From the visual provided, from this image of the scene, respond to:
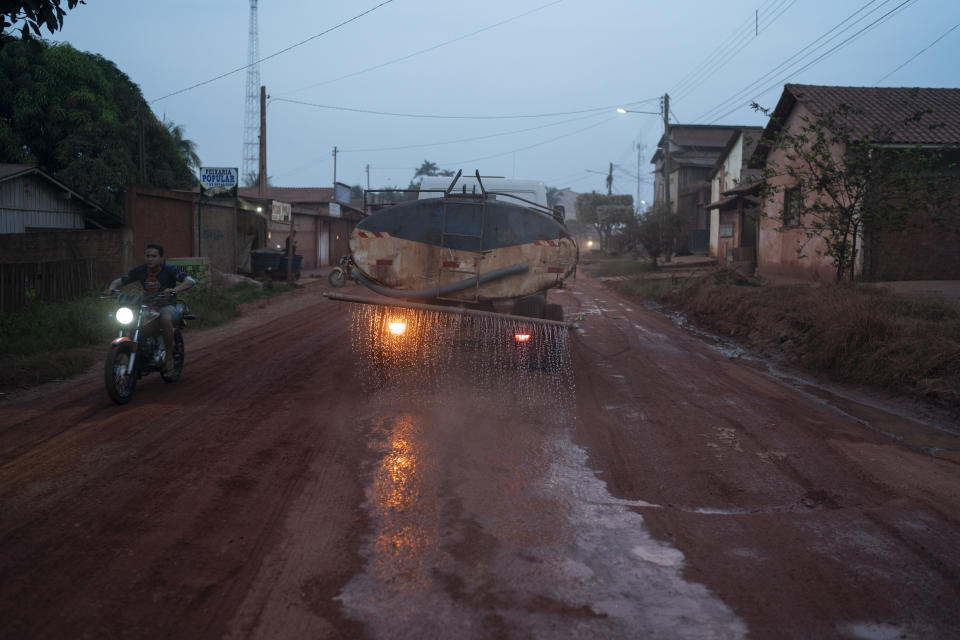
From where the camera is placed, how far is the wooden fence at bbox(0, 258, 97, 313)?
12.2 meters

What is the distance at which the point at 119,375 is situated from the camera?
7078 mm

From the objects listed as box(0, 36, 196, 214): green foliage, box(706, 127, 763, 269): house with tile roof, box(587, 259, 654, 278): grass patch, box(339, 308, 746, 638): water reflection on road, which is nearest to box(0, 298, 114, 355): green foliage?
box(339, 308, 746, 638): water reflection on road

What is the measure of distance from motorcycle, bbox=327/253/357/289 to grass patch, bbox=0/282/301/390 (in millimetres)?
3450

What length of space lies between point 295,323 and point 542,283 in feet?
22.4

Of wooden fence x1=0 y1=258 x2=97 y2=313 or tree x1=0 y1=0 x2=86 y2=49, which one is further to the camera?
wooden fence x1=0 y1=258 x2=97 y2=313

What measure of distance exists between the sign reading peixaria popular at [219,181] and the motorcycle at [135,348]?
14.5 metres

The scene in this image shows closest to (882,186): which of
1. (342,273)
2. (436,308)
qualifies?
(436,308)

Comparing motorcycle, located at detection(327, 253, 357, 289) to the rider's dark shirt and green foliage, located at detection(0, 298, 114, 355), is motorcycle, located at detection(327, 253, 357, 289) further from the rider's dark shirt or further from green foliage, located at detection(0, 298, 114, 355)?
green foliage, located at detection(0, 298, 114, 355)

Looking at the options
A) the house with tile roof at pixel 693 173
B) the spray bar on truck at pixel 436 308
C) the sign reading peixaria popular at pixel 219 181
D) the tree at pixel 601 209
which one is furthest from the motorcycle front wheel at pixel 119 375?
the tree at pixel 601 209

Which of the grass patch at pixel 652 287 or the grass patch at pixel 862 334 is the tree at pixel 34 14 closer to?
the grass patch at pixel 862 334

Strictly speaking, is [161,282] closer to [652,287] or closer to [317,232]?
[652,287]

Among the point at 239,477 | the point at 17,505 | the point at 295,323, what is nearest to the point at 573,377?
the point at 239,477

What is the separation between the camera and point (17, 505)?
4465 millimetres

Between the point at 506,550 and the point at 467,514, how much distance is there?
0.57 meters
